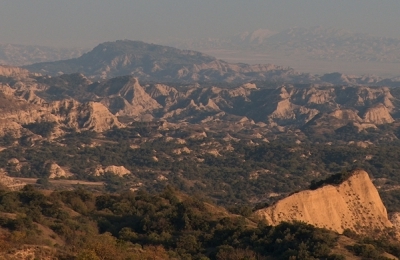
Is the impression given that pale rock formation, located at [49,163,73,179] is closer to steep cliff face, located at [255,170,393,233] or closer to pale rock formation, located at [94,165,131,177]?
pale rock formation, located at [94,165,131,177]

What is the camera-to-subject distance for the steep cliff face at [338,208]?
78.6 meters

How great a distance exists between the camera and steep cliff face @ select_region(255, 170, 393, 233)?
78.6m

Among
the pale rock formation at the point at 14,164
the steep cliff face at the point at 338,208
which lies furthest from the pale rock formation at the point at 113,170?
the steep cliff face at the point at 338,208

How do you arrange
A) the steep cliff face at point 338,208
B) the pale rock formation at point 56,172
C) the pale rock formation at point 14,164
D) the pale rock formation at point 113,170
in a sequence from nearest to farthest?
the steep cliff face at point 338,208 < the pale rock formation at point 56,172 < the pale rock formation at point 14,164 < the pale rock formation at point 113,170

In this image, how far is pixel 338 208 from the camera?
82.6 metres

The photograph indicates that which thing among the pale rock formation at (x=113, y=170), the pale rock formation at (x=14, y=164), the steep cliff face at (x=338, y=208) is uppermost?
the steep cliff face at (x=338, y=208)

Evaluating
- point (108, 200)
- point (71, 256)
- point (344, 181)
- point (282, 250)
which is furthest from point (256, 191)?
point (71, 256)

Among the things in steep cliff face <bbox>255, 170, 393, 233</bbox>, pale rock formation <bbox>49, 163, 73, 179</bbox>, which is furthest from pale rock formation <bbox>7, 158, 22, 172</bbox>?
steep cliff face <bbox>255, 170, 393, 233</bbox>

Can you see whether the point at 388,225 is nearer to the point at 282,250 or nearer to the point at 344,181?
the point at 344,181

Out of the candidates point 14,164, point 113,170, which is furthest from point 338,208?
point 14,164

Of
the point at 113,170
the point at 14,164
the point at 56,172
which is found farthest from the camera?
the point at 113,170

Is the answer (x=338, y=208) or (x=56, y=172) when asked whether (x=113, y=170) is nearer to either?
(x=56, y=172)

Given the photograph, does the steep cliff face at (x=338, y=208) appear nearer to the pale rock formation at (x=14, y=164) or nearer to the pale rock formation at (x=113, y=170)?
the pale rock formation at (x=113, y=170)

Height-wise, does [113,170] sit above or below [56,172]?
below
